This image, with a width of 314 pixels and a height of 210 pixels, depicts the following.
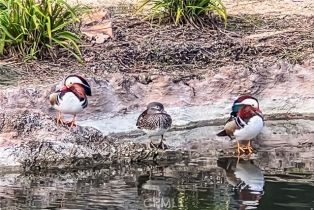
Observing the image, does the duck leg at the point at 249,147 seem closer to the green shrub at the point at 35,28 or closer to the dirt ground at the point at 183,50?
the dirt ground at the point at 183,50

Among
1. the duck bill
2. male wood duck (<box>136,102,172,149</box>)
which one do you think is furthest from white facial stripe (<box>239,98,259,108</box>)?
the duck bill

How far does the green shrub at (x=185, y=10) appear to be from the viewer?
13.5m

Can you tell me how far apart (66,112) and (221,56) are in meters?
3.02

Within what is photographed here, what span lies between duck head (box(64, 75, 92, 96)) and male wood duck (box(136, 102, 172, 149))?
73 cm

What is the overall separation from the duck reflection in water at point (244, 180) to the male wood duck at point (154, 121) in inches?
28.7

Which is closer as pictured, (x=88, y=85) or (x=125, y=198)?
(x=125, y=198)

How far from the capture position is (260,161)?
411 inches

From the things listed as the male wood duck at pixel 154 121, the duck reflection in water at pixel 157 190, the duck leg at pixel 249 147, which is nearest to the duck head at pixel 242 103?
the duck leg at pixel 249 147

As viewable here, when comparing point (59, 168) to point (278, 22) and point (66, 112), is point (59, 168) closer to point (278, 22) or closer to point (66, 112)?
point (66, 112)

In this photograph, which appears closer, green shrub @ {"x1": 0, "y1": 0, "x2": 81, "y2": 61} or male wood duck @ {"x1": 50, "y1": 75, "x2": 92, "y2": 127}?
male wood duck @ {"x1": 50, "y1": 75, "x2": 92, "y2": 127}

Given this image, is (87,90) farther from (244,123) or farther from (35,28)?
(244,123)

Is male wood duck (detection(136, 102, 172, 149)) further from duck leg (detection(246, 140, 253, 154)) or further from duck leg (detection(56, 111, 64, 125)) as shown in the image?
duck leg (detection(246, 140, 253, 154))

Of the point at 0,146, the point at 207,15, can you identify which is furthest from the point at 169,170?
the point at 207,15

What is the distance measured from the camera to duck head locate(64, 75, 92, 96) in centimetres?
1070
